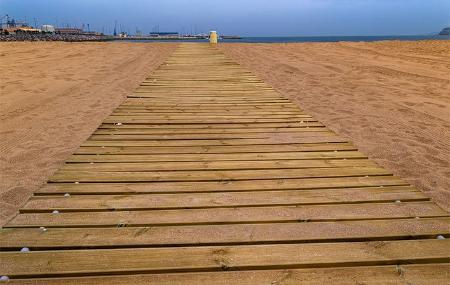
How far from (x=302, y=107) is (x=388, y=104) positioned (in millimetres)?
1781

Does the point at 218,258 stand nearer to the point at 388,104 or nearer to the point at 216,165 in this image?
the point at 216,165

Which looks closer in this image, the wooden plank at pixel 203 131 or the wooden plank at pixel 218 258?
the wooden plank at pixel 218 258

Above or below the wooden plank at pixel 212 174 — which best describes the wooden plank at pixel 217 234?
below

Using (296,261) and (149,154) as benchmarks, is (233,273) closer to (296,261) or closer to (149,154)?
(296,261)

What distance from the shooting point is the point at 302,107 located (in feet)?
21.4

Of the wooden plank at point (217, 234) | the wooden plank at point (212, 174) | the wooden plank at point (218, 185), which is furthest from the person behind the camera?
the wooden plank at point (212, 174)

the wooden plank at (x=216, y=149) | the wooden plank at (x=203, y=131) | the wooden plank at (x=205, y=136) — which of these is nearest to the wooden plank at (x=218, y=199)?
the wooden plank at (x=216, y=149)

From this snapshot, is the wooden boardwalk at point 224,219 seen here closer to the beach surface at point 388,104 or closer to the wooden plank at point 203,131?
the wooden plank at point 203,131

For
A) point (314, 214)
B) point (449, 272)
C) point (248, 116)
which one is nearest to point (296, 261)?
point (314, 214)

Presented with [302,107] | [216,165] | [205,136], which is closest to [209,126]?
[205,136]

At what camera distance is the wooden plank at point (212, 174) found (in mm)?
2598

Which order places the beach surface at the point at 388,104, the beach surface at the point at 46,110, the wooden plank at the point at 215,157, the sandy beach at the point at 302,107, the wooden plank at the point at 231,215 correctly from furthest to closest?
the beach surface at the point at 388,104 → the sandy beach at the point at 302,107 → the beach surface at the point at 46,110 → the wooden plank at the point at 215,157 → the wooden plank at the point at 231,215

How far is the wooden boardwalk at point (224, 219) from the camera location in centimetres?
166

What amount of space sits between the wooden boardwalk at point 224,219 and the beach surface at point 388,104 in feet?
3.20
